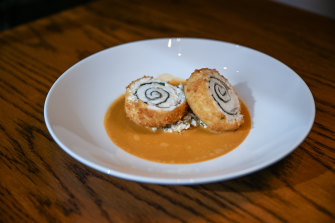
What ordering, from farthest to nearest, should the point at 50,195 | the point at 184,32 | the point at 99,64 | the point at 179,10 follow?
the point at 179,10 → the point at 184,32 → the point at 99,64 → the point at 50,195

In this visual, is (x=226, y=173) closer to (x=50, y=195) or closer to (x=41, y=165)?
(x=50, y=195)

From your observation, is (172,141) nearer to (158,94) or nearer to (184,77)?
(158,94)

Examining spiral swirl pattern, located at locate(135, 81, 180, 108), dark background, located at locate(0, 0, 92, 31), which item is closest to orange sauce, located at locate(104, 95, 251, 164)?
spiral swirl pattern, located at locate(135, 81, 180, 108)

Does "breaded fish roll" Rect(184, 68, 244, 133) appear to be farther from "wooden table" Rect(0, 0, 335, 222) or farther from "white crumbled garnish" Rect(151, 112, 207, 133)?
"wooden table" Rect(0, 0, 335, 222)

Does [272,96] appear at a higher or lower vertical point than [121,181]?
higher

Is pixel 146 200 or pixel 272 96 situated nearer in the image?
pixel 146 200

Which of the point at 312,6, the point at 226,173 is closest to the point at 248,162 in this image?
the point at 226,173
